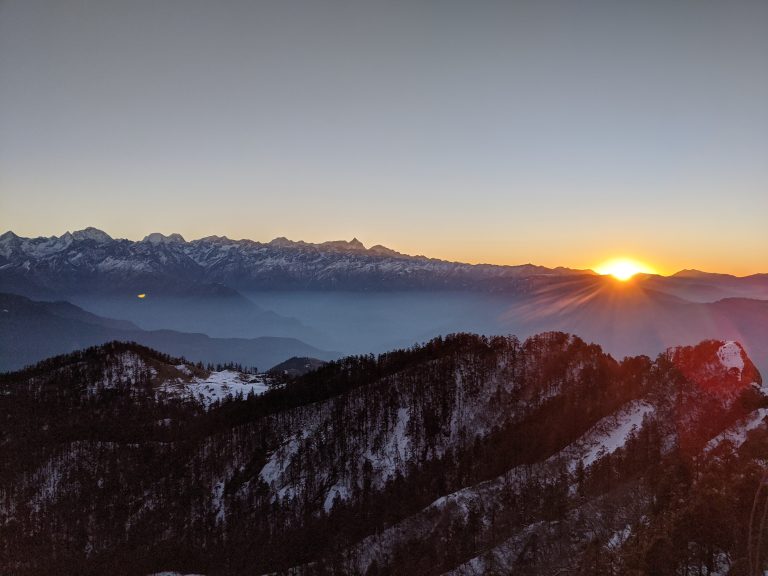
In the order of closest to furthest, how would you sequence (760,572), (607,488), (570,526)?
(760,572) < (570,526) < (607,488)

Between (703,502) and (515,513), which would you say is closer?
(703,502)

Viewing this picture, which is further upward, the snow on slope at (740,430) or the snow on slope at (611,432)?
the snow on slope at (740,430)

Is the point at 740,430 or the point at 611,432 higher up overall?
the point at 740,430

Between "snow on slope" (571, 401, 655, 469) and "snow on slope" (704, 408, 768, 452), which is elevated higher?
"snow on slope" (704, 408, 768, 452)

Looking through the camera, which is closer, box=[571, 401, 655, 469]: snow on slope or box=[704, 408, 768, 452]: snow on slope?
box=[704, 408, 768, 452]: snow on slope

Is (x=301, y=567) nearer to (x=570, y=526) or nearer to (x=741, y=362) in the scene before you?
(x=570, y=526)

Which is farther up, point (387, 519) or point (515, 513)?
point (515, 513)

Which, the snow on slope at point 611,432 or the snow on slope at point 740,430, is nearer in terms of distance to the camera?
the snow on slope at point 740,430

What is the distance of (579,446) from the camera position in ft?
617

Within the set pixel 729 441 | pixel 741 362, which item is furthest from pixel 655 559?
pixel 741 362

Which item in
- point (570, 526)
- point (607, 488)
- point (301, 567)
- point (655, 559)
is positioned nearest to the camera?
point (655, 559)

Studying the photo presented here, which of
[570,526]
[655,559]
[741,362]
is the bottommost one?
[570,526]

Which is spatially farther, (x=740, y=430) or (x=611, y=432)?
(x=611, y=432)

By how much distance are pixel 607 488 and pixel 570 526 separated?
19.6 metres
